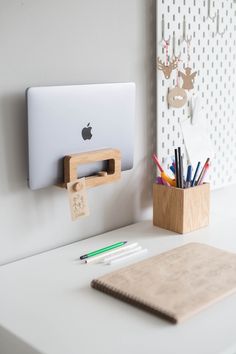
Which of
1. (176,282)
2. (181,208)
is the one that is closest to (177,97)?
(181,208)

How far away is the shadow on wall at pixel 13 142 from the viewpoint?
110 centimetres

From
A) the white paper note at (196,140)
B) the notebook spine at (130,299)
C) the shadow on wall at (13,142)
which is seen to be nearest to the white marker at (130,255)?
the notebook spine at (130,299)

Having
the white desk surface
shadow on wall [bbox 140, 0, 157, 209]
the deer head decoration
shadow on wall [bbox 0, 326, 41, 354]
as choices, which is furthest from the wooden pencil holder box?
shadow on wall [bbox 0, 326, 41, 354]

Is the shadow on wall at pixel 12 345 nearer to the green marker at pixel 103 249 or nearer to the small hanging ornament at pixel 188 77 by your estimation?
the green marker at pixel 103 249

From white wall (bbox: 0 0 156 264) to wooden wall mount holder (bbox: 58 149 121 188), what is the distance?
65 mm

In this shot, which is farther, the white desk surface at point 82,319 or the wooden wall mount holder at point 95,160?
the wooden wall mount holder at point 95,160

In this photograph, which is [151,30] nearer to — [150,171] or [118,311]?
[150,171]

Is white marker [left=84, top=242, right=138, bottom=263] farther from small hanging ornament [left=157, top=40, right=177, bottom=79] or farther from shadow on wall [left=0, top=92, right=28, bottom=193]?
small hanging ornament [left=157, top=40, right=177, bottom=79]

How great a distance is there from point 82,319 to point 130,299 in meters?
0.09

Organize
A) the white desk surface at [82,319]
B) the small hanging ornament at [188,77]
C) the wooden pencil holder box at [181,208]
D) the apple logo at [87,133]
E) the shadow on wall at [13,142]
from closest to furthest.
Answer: the white desk surface at [82,319]
the shadow on wall at [13,142]
the apple logo at [87,133]
the wooden pencil holder box at [181,208]
the small hanging ornament at [188,77]

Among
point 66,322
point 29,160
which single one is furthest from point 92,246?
point 66,322

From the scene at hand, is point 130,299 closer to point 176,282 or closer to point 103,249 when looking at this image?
point 176,282

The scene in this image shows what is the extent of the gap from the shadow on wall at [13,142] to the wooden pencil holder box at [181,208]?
1.23 feet

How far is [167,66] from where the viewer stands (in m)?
1.40
